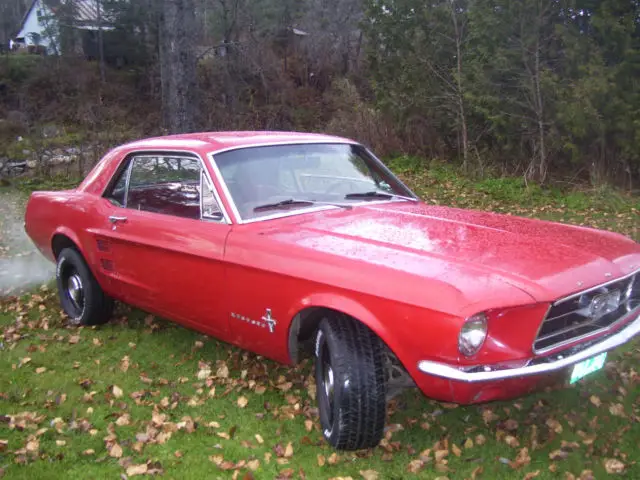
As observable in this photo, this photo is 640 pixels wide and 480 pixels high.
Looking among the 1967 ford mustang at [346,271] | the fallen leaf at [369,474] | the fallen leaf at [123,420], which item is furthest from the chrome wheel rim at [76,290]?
the fallen leaf at [369,474]

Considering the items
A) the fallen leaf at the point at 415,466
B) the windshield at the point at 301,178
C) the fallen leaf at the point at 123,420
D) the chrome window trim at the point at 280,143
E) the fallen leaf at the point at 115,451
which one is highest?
the chrome window trim at the point at 280,143

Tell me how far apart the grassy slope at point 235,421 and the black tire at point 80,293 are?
0.91 feet

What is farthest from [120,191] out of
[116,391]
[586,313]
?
[586,313]

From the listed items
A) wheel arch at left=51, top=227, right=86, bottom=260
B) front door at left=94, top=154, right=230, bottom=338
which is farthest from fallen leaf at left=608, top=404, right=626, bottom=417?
wheel arch at left=51, top=227, right=86, bottom=260

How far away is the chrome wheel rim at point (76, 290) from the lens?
530cm

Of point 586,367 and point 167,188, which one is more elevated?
point 167,188

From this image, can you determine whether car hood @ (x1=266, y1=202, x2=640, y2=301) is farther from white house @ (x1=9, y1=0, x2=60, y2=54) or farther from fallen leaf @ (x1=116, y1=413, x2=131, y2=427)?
white house @ (x1=9, y1=0, x2=60, y2=54)

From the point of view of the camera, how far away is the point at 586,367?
2.97m

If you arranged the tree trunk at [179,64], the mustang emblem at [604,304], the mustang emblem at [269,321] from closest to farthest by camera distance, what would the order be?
the mustang emblem at [604,304] < the mustang emblem at [269,321] < the tree trunk at [179,64]

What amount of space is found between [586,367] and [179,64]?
33.0ft

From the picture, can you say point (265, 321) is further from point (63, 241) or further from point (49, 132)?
point (49, 132)

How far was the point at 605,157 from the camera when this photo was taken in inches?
471

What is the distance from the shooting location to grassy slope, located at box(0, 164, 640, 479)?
3.18 metres

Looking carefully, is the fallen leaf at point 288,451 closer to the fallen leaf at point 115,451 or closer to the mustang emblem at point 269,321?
the mustang emblem at point 269,321
